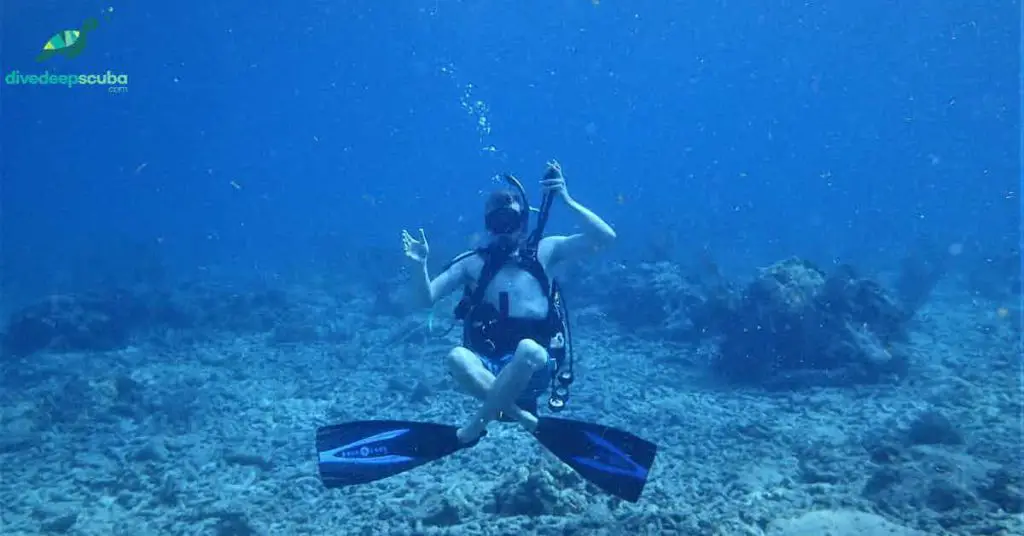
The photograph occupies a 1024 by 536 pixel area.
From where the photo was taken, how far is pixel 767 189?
74625mm

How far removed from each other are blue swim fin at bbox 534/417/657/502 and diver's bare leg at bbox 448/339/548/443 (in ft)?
0.82

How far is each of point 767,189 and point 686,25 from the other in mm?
31342

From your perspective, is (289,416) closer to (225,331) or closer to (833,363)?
(225,331)

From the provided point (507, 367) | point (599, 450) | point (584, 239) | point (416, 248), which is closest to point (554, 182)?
point (584, 239)

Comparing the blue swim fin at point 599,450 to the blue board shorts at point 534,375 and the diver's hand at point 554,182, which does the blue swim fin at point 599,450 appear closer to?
the blue board shorts at point 534,375

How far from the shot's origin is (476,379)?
553 cm

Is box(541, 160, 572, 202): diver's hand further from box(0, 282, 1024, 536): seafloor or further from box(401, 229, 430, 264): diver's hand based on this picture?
box(0, 282, 1024, 536): seafloor

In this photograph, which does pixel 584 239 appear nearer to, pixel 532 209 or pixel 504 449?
A: pixel 532 209

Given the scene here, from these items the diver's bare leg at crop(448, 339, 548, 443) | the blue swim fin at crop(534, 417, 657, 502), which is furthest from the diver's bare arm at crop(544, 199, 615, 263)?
the blue swim fin at crop(534, 417, 657, 502)

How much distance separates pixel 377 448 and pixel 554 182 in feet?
10.8

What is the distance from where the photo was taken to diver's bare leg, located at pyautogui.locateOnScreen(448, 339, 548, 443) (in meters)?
5.18

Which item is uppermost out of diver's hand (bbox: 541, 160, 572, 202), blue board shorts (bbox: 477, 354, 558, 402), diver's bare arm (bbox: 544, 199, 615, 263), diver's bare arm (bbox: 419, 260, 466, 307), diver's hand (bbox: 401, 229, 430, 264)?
diver's hand (bbox: 541, 160, 572, 202)

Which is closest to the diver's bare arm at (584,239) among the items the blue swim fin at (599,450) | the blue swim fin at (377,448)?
the blue swim fin at (599,450)

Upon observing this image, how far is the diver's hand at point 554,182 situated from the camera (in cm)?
588
